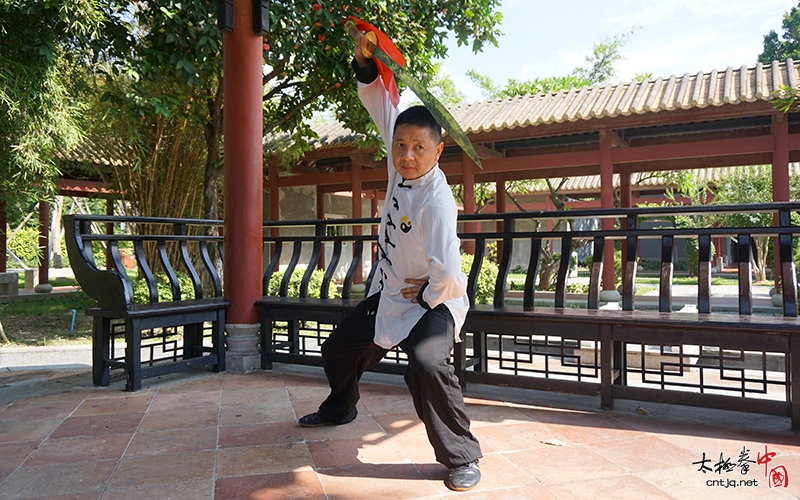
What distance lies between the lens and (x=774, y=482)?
7.57ft

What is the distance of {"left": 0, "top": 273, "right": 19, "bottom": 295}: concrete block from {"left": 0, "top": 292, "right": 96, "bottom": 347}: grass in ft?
2.67

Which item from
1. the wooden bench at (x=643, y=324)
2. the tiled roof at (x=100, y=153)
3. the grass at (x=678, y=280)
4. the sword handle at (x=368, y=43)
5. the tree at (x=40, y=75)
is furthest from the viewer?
the grass at (x=678, y=280)

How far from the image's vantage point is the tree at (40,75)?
548cm

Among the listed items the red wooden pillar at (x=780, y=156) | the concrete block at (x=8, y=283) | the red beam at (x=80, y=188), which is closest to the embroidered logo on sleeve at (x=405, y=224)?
the red wooden pillar at (x=780, y=156)

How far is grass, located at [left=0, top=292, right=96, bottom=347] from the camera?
7.91 metres

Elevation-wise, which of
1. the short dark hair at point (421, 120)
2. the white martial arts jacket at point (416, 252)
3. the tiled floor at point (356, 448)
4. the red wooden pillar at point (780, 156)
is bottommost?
the tiled floor at point (356, 448)

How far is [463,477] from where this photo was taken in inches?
90.3

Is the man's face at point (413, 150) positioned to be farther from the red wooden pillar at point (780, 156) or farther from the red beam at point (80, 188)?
the red beam at point (80, 188)

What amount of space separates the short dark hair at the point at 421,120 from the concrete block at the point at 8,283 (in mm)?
13715

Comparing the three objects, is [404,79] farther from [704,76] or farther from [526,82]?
[526,82]

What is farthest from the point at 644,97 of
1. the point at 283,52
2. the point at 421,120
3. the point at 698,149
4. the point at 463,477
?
the point at 463,477

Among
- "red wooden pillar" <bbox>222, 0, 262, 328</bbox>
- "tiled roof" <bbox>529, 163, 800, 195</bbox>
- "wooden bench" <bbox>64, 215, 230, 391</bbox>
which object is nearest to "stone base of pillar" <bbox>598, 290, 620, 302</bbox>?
"tiled roof" <bbox>529, 163, 800, 195</bbox>

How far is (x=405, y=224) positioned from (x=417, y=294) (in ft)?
1.00

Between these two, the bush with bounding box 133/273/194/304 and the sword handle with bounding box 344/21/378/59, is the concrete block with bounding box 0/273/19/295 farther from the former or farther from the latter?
the sword handle with bounding box 344/21/378/59
